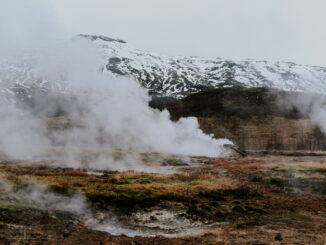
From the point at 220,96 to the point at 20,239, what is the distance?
12651 centimetres

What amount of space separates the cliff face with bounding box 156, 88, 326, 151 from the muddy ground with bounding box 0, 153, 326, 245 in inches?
2421

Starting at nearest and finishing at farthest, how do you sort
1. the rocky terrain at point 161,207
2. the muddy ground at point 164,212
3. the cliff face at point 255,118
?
the muddy ground at point 164,212
the rocky terrain at point 161,207
the cliff face at point 255,118

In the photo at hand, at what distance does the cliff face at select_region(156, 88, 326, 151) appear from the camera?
99.3 meters

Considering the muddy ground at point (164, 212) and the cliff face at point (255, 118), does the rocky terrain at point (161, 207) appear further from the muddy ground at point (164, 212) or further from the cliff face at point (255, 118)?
the cliff face at point (255, 118)

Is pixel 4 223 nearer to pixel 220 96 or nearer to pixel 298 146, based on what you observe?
pixel 298 146

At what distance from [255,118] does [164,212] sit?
99.7m

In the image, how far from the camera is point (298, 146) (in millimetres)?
96500

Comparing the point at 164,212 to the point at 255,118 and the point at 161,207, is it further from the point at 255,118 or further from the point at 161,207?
the point at 255,118

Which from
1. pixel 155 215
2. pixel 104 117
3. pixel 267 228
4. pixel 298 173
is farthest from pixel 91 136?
pixel 267 228

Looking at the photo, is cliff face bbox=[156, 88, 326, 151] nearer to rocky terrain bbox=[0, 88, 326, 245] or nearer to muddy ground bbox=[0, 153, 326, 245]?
rocky terrain bbox=[0, 88, 326, 245]

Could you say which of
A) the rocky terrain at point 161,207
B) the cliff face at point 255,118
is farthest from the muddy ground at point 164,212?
the cliff face at point 255,118

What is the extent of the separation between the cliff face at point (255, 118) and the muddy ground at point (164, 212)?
61.5 metres

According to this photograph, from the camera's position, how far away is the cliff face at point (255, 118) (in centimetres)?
9931

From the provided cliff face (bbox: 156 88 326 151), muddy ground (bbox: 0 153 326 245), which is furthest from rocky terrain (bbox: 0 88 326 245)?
cliff face (bbox: 156 88 326 151)
